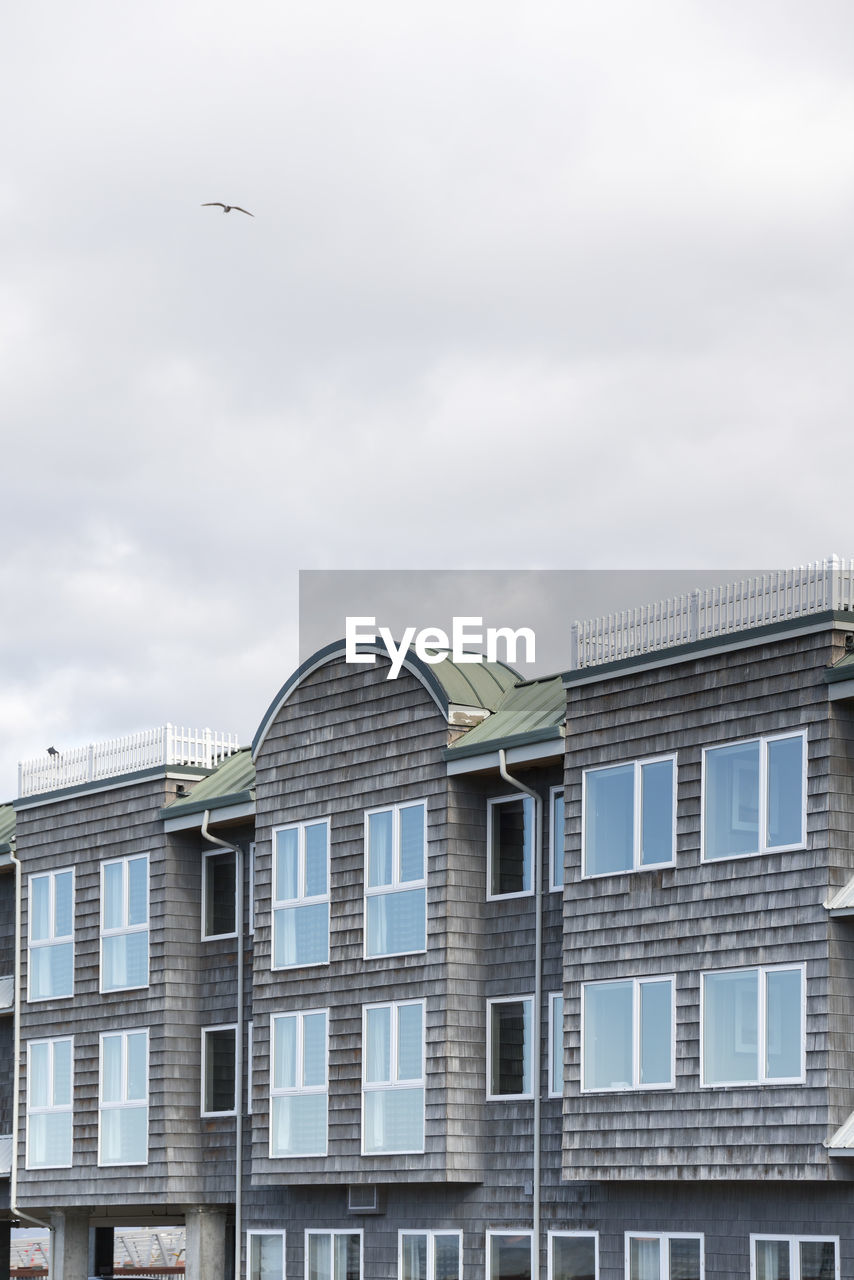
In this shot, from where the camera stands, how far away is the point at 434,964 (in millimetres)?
29953

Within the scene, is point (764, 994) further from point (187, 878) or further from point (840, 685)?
point (187, 878)

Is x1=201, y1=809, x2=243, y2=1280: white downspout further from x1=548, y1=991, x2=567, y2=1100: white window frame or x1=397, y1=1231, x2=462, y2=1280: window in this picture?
x1=548, y1=991, x2=567, y2=1100: white window frame

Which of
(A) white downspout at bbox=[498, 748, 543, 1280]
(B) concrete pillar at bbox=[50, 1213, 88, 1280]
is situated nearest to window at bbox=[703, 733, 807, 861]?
(A) white downspout at bbox=[498, 748, 543, 1280]

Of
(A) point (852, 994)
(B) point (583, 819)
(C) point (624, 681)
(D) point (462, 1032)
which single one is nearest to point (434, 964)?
(D) point (462, 1032)

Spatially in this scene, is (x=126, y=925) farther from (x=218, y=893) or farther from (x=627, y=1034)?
(x=627, y=1034)

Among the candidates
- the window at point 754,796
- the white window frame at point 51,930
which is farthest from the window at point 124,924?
the window at point 754,796

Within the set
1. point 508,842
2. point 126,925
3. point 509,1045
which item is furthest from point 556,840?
point 126,925

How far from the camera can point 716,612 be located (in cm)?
2622

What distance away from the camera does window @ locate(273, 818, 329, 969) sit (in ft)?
106

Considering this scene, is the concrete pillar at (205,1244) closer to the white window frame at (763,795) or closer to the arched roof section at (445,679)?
the arched roof section at (445,679)

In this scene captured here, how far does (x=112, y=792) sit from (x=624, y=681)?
1336 cm

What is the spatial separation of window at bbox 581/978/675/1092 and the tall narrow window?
207cm

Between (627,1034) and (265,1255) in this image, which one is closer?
(627,1034)

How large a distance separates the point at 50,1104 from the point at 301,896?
838 centimetres
